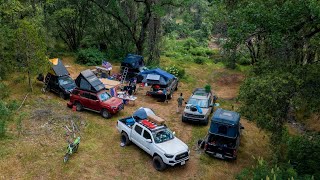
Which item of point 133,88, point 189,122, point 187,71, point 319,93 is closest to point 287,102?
point 319,93

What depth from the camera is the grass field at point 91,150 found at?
14156mm

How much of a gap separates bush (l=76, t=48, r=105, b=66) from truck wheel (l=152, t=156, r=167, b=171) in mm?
17956

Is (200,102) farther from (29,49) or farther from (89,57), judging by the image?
(89,57)

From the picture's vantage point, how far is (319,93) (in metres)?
12.2

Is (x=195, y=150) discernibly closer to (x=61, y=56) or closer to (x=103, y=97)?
(x=103, y=97)

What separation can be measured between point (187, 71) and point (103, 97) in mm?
14204

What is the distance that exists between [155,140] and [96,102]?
615 cm

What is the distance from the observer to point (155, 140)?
14.9 metres

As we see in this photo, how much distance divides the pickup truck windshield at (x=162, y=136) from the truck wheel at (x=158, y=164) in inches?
33.0

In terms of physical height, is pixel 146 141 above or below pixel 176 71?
below

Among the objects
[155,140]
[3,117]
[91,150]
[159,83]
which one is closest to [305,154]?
[155,140]

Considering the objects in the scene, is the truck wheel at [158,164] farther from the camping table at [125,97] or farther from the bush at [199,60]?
the bush at [199,60]

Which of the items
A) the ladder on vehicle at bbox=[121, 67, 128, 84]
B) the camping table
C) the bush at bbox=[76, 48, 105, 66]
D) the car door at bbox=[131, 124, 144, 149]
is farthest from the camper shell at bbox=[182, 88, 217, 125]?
the bush at bbox=[76, 48, 105, 66]

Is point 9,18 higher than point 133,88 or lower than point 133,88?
higher
